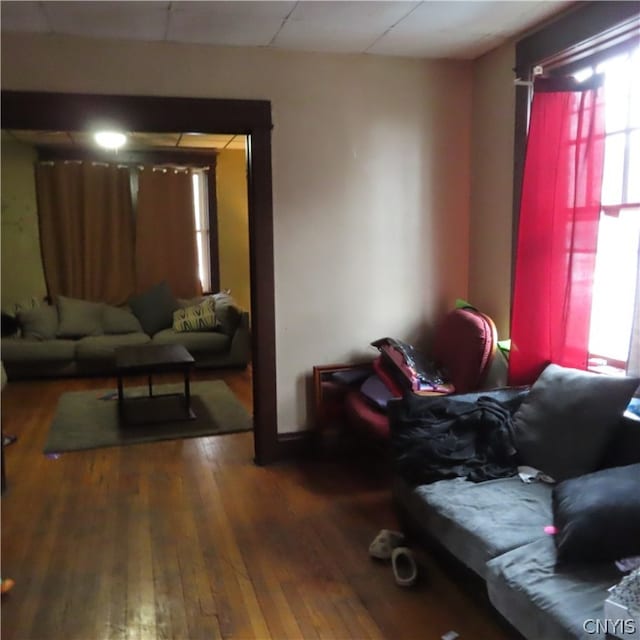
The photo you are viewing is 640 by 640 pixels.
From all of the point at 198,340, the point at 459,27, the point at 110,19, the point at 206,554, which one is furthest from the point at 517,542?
the point at 198,340

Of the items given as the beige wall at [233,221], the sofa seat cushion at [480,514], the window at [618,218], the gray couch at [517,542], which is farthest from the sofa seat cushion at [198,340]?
the window at [618,218]

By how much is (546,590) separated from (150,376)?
3.74 meters

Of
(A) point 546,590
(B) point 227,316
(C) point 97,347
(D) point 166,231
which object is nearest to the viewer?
(A) point 546,590

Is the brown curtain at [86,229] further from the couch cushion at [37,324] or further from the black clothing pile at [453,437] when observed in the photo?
the black clothing pile at [453,437]

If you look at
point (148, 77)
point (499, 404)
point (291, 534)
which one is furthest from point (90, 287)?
point (499, 404)

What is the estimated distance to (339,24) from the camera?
3178 mm

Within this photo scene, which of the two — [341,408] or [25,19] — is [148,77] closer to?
[25,19]

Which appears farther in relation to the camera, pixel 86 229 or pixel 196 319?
pixel 86 229

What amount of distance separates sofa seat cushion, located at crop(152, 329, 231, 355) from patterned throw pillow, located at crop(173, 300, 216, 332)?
90mm

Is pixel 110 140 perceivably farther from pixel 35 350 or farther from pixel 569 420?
pixel 569 420

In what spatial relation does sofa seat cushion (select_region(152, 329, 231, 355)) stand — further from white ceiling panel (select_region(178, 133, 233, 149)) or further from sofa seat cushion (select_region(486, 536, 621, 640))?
sofa seat cushion (select_region(486, 536, 621, 640))

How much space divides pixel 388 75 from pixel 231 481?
2482mm

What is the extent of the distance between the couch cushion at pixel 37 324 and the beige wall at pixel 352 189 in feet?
11.6

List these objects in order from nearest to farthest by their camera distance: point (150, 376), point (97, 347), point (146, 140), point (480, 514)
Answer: point (480, 514) → point (150, 376) → point (97, 347) → point (146, 140)
